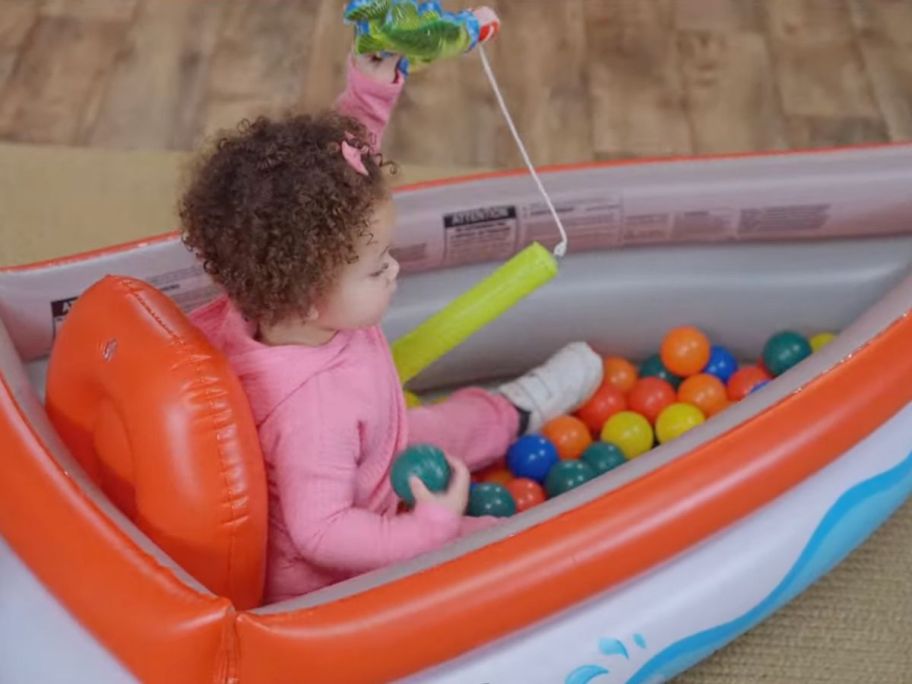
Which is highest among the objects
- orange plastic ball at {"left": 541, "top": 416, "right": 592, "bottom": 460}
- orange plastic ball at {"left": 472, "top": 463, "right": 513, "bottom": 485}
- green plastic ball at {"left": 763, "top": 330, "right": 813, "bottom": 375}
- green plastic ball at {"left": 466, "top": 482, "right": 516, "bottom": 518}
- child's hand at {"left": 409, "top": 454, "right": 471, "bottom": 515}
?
green plastic ball at {"left": 763, "top": 330, "right": 813, "bottom": 375}

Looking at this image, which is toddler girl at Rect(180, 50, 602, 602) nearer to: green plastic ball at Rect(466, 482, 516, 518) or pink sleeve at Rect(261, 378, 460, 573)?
pink sleeve at Rect(261, 378, 460, 573)

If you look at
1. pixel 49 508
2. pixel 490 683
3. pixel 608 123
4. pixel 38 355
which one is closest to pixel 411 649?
pixel 490 683

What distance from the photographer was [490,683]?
1.01 meters

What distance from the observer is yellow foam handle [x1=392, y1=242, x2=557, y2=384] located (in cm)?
126

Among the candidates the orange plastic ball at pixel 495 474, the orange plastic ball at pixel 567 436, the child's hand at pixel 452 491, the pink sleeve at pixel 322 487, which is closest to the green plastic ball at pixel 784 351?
the orange plastic ball at pixel 567 436

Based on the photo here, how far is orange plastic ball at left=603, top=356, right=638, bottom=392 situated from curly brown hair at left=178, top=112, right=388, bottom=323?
0.59 metres

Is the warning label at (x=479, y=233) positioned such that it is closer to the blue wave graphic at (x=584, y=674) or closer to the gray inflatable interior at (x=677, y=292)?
the gray inflatable interior at (x=677, y=292)

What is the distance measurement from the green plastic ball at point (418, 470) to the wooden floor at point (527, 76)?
910 millimetres

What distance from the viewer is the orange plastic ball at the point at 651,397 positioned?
1.50m

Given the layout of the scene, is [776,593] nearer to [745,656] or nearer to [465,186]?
[745,656]

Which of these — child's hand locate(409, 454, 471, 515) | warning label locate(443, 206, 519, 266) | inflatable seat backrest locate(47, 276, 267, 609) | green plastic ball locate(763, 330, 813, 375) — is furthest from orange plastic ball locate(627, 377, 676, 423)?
inflatable seat backrest locate(47, 276, 267, 609)

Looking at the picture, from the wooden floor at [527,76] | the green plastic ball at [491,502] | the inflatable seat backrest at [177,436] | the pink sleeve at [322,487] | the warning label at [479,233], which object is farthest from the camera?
the wooden floor at [527,76]

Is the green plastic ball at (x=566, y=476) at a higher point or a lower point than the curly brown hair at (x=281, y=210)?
lower

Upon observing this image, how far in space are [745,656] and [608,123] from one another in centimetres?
102
